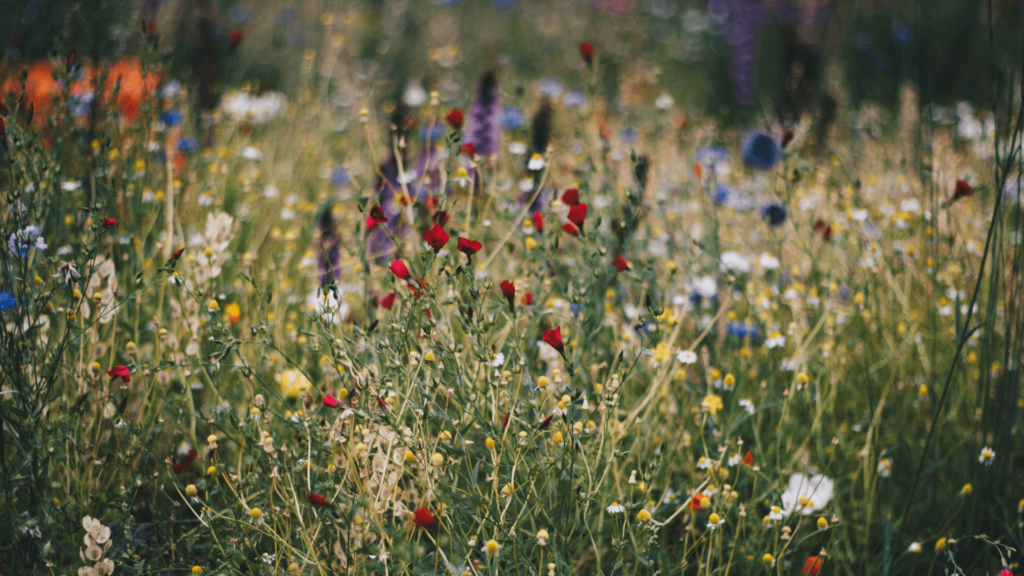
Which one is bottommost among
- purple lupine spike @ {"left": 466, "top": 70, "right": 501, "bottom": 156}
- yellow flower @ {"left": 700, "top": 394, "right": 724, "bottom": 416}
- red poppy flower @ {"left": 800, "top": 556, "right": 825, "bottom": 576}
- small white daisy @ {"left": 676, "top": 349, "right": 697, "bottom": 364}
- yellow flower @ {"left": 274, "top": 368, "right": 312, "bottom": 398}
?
yellow flower @ {"left": 274, "top": 368, "right": 312, "bottom": 398}

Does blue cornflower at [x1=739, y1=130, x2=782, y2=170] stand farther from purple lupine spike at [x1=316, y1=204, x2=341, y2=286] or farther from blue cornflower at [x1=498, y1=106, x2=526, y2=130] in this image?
purple lupine spike at [x1=316, y1=204, x2=341, y2=286]

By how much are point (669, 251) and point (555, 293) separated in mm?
706

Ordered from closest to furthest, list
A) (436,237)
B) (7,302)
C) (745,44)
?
1. (436,237)
2. (7,302)
3. (745,44)

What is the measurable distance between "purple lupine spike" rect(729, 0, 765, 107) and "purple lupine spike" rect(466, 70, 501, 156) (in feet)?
12.2

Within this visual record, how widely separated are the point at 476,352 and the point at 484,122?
52.8 inches

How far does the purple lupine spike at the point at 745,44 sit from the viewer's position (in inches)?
207

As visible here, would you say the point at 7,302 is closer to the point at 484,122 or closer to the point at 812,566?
the point at 484,122

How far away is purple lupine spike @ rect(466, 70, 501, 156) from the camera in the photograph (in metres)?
2.26

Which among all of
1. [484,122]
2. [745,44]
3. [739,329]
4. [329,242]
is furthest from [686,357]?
[745,44]

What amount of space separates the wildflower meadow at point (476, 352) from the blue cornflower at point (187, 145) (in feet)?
0.05

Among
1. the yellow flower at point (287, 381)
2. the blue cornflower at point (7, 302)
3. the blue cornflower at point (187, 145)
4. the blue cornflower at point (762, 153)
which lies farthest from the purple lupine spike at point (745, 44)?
the blue cornflower at point (7, 302)

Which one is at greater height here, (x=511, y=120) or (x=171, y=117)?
(x=511, y=120)

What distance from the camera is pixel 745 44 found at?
5.25m

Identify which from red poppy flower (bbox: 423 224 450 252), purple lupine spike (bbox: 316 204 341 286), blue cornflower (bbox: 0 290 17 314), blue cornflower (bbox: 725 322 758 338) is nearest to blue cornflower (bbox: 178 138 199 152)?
purple lupine spike (bbox: 316 204 341 286)
